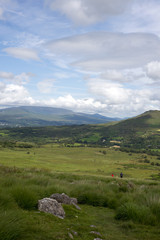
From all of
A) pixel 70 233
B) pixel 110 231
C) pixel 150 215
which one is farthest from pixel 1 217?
pixel 150 215

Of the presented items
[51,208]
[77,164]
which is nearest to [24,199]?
[51,208]

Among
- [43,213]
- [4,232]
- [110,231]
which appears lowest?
[110,231]

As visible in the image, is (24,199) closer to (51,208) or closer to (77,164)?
(51,208)

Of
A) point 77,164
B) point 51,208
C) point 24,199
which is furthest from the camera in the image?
point 77,164

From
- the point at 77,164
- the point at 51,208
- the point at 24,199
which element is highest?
the point at 24,199

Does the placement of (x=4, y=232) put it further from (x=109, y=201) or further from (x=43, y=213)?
(x=109, y=201)

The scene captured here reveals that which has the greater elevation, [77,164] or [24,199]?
[24,199]

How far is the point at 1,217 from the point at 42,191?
527cm

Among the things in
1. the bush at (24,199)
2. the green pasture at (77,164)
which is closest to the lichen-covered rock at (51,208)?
the bush at (24,199)

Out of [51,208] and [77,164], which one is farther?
[77,164]

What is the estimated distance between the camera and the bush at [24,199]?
7.60m

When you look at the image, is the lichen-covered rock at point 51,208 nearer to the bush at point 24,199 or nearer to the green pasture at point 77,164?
the bush at point 24,199

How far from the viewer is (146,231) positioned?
6941 mm

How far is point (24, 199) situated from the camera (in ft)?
25.3
